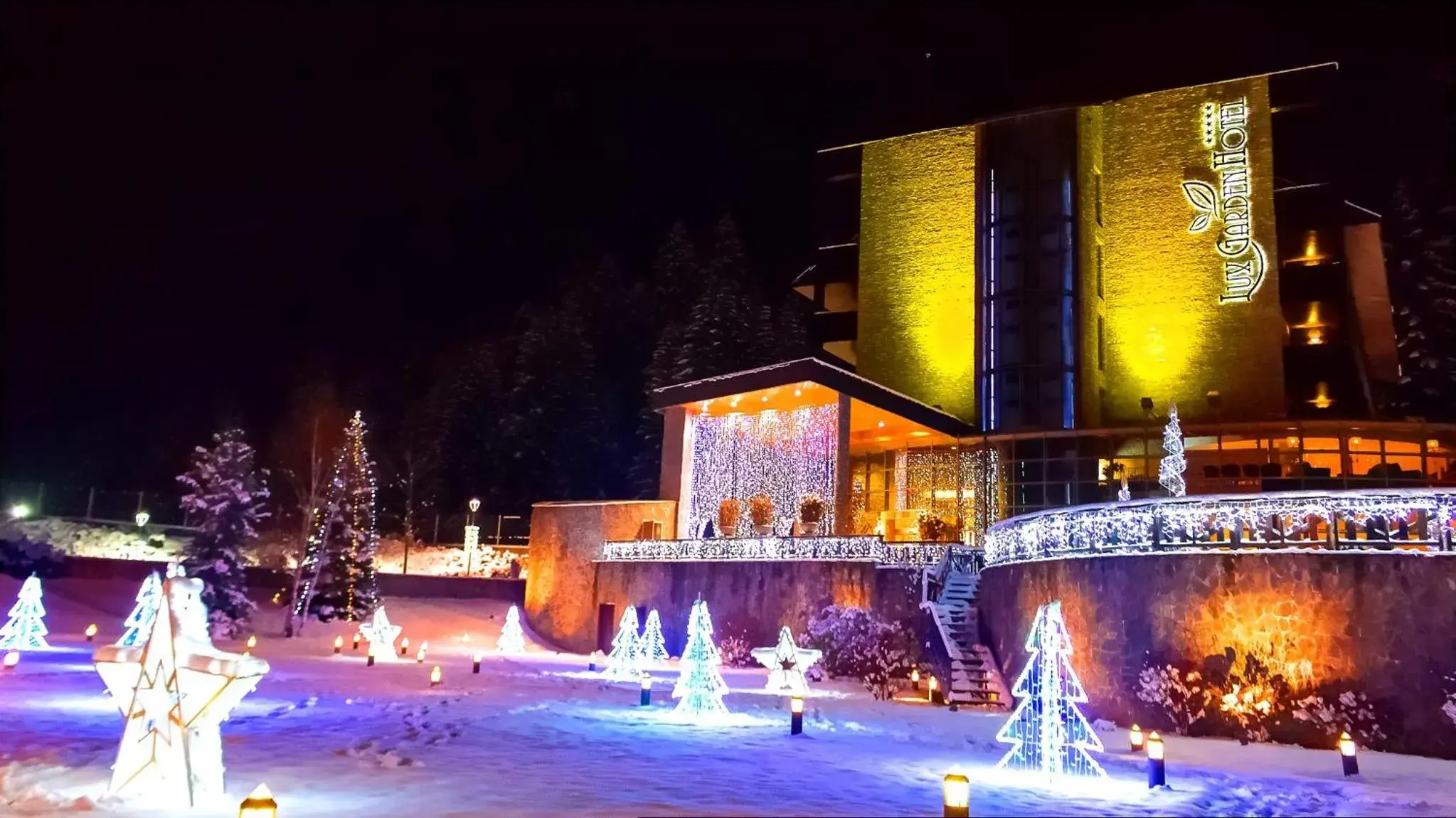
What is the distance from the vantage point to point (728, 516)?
33781 millimetres

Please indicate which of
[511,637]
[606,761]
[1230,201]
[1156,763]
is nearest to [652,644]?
[511,637]

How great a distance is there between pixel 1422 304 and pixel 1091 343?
1729 cm

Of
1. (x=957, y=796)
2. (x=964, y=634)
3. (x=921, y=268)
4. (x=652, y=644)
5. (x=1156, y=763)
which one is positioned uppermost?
(x=921, y=268)

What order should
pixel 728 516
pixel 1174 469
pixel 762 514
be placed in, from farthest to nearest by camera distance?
pixel 728 516, pixel 762 514, pixel 1174 469

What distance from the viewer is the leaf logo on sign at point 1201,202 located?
3422 cm

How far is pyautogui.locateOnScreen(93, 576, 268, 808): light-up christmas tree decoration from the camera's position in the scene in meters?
8.62

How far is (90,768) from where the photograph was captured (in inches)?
393

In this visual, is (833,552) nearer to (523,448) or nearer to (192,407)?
(523,448)

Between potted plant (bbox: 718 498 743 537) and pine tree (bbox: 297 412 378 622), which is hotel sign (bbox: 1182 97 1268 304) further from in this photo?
pine tree (bbox: 297 412 378 622)

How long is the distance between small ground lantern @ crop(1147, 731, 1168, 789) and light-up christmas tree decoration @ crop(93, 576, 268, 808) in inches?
341

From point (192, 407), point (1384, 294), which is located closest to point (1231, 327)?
point (1384, 294)

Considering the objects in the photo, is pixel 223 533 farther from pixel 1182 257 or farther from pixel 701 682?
pixel 1182 257

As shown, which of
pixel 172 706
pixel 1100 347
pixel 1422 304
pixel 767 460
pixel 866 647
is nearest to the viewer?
pixel 172 706

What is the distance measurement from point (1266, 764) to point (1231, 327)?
23.7 metres
